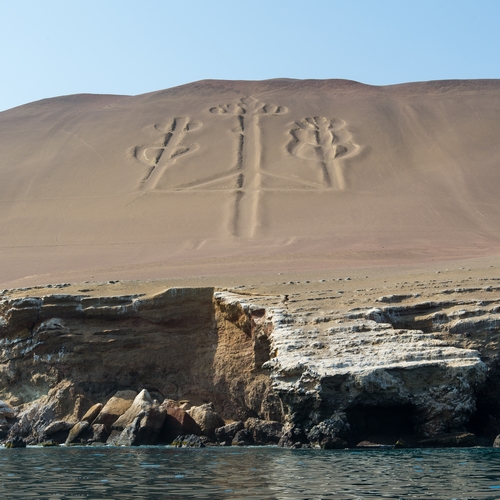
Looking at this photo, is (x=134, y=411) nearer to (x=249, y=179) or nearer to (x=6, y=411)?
(x=6, y=411)

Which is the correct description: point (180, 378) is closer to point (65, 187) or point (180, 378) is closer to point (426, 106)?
point (65, 187)

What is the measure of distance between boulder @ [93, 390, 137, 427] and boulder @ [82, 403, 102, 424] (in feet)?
0.86

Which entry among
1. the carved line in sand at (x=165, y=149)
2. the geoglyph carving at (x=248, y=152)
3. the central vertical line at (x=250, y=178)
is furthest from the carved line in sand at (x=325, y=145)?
the carved line in sand at (x=165, y=149)

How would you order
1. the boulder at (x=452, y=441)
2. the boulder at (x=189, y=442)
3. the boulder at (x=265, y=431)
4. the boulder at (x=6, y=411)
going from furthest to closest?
the boulder at (x=6, y=411) → the boulder at (x=265, y=431) → the boulder at (x=189, y=442) → the boulder at (x=452, y=441)

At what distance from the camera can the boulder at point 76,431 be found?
766 inches

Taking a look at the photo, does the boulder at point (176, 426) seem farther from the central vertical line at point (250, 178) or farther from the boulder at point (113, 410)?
the central vertical line at point (250, 178)

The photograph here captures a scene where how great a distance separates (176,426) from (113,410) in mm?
2030

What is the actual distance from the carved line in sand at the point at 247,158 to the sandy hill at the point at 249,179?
0.18 metres

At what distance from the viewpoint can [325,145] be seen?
61.2 meters

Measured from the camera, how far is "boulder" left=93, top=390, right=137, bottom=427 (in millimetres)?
Result: 19859

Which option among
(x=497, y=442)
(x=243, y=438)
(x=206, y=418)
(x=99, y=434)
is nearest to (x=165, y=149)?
(x=99, y=434)

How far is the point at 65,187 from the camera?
5628 centimetres

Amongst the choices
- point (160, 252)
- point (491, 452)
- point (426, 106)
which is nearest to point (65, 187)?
point (160, 252)

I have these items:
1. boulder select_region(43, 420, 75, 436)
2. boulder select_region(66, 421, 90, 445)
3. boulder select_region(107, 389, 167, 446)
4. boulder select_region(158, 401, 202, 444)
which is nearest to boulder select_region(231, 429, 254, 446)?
boulder select_region(158, 401, 202, 444)
